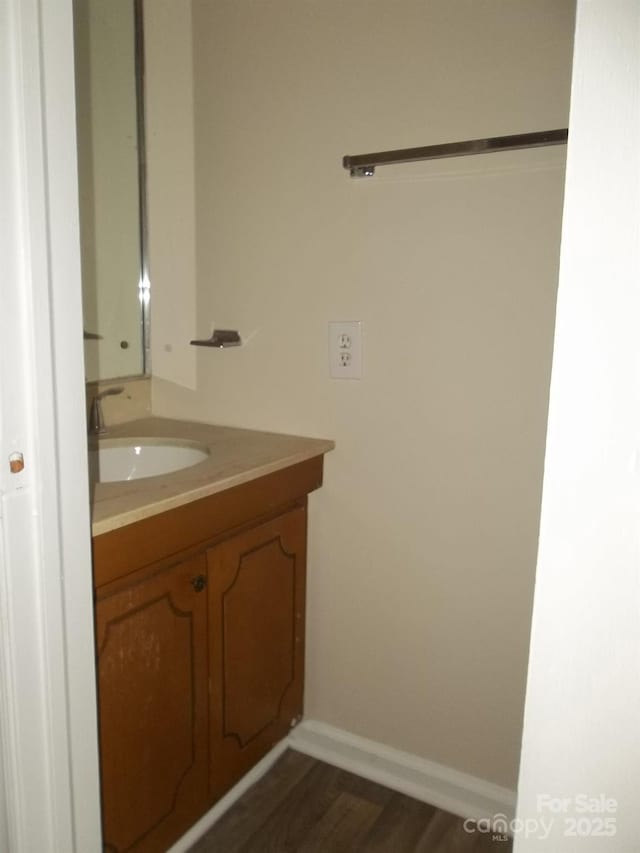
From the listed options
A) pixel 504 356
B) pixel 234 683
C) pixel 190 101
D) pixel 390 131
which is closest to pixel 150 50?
pixel 190 101

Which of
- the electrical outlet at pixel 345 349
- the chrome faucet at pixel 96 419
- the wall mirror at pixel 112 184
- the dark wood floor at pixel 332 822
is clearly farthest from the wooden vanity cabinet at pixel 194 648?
the wall mirror at pixel 112 184

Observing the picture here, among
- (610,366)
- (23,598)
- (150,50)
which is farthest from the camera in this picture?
(150,50)

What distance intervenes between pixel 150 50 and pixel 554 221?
1.21 meters

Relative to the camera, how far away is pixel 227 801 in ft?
5.19

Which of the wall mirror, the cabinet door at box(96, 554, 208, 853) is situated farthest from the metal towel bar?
the cabinet door at box(96, 554, 208, 853)

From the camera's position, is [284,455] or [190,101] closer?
[284,455]

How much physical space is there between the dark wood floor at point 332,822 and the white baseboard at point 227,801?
1 centimetres

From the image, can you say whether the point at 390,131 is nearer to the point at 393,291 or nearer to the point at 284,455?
the point at 393,291

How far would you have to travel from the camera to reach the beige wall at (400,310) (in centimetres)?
141

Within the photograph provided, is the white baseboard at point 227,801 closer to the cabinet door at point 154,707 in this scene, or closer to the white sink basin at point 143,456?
the cabinet door at point 154,707

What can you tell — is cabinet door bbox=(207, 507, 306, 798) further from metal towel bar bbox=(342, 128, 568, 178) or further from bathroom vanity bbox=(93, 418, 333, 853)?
metal towel bar bbox=(342, 128, 568, 178)

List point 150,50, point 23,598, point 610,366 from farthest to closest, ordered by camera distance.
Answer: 1. point 150,50
2. point 23,598
3. point 610,366

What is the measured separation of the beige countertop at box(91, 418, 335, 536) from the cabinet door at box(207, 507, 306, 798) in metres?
0.17

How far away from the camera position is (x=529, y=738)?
1.72ft
